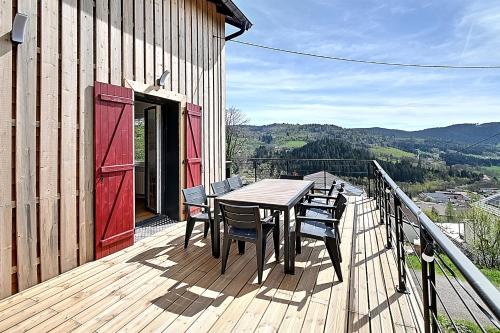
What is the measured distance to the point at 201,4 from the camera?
521 centimetres

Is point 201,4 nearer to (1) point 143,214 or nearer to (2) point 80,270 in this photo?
(1) point 143,214

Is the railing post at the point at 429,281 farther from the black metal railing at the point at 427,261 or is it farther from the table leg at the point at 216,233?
the table leg at the point at 216,233

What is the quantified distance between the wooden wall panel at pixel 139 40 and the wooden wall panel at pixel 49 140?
1.06m

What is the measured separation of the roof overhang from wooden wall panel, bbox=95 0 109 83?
2.84 metres

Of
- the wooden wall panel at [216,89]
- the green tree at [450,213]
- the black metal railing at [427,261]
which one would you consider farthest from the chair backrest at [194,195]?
the green tree at [450,213]

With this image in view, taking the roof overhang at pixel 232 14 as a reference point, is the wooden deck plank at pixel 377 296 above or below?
below

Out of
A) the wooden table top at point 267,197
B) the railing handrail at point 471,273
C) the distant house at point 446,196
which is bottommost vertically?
the distant house at point 446,196

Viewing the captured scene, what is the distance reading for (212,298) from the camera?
2.28 meters

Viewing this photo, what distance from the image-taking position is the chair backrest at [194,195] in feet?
11.3

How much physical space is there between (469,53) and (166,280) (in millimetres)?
19766

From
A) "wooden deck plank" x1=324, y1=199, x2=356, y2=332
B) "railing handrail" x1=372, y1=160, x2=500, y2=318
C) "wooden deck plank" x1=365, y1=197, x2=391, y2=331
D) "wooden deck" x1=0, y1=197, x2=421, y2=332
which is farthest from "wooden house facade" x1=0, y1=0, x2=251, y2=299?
"railing handrail" x1=372, y1=160, x2=500, y2=318

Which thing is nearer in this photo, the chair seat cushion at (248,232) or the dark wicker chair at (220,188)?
the chair seat cushion at (248,232)

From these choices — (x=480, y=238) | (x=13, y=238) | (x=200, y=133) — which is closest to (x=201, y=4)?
(x=200, y=133)

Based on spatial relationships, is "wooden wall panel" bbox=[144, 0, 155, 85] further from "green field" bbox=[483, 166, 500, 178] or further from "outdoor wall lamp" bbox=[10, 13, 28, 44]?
"green field" bbox=[483, 166, 500, 178]
